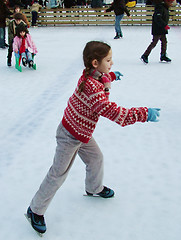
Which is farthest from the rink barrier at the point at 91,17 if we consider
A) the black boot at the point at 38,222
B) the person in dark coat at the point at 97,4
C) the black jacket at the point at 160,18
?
the black boot at the point at 38,222

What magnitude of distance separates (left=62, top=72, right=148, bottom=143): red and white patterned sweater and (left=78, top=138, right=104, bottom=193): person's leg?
18cm

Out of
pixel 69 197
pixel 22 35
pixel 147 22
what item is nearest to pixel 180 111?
pixel 69 197

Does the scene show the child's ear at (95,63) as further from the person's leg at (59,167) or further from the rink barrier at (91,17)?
the rink barrier at (91,17)

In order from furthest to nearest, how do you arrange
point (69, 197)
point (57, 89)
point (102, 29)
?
point (102, 29) < point (57, 89) < point (69, 197)

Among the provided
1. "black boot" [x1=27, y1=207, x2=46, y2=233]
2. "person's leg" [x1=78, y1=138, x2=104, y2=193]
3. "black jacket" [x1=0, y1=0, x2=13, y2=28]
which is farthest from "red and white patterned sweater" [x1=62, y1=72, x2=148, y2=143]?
"black jacket" [x1=0, y1=0, x2=13, y2=28]

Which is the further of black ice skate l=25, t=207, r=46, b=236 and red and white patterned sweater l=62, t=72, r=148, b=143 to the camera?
black ice skate l=25, t=207, r=46, b=236

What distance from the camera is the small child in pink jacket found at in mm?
5539

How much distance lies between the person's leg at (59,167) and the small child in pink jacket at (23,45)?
426 centimetres

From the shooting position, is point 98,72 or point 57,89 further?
point 57,89

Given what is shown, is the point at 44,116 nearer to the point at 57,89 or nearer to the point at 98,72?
the point at 57,89

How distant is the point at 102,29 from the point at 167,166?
10554mm

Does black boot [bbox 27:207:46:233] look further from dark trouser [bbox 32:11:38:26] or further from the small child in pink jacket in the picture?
dark trouser [bbox 32:11:38:26]

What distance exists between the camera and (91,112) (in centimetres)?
163

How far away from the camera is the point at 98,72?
1.64 meters
